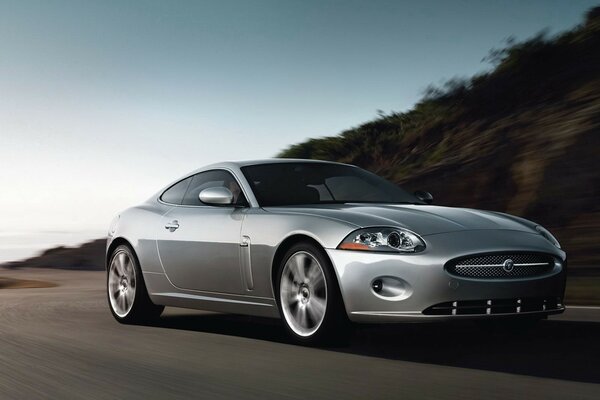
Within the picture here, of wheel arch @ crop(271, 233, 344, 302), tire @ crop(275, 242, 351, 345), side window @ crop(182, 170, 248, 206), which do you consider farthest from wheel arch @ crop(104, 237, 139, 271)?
tire @ crop(275, 242, 351, 345)

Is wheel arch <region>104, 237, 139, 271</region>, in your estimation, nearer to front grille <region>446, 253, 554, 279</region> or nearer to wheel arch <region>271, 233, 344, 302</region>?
wheel arch <region>271, 233, 344, 302</region>

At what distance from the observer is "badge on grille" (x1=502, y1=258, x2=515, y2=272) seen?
6.88m

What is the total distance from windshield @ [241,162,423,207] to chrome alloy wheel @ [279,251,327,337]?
0.86 metres

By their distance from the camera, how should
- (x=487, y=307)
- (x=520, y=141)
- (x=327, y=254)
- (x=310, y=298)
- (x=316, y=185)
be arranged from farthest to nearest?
(x=520, y=141)
(x=316, y=185)
(x=310, y=298)
(x=327, y=254)
(x=487, y=307)

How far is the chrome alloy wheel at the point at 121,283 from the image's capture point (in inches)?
368

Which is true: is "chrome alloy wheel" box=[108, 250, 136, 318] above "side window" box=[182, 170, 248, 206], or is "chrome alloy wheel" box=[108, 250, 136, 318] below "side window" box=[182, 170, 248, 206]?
below

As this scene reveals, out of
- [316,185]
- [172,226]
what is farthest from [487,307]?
[172,226]

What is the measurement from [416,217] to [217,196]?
1.71m

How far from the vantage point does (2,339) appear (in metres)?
8.00

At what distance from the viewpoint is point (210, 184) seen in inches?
358

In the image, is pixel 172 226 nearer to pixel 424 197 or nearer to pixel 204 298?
pixel 204 298

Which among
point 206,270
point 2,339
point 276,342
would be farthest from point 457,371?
point 2,339

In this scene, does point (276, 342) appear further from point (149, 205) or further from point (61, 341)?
point (149, 205)

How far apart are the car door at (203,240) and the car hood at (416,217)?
463 mm
